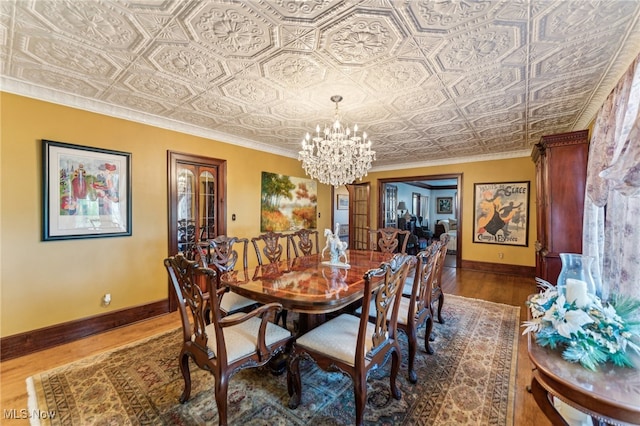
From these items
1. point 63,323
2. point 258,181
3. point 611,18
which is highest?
point 611,18

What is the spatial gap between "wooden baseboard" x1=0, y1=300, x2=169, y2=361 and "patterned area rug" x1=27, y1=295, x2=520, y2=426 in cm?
62

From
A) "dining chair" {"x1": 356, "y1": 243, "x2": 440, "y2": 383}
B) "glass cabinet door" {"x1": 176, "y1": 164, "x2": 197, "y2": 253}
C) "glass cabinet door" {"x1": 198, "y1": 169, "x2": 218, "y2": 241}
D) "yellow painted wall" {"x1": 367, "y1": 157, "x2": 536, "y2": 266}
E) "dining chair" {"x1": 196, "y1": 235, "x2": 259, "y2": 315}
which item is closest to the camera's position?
"dining chair" {"x1": 356, "y1": 243, "x2": 440, "y2": 383}

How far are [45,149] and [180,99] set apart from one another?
1350mm

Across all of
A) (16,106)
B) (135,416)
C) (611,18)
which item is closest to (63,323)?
(135,416)

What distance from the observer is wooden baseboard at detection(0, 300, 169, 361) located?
94.5 inches

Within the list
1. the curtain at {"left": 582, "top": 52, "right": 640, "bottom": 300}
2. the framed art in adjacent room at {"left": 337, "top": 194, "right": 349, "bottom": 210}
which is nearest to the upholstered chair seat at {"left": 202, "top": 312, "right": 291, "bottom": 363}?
the curtain at {"left": 582, "top": 52, "right": 640, "bottom": 300}

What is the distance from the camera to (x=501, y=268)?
536 cm

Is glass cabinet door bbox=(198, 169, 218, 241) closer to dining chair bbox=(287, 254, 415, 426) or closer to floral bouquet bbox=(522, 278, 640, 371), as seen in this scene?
dining chair bbox=(287, 254, 415, 426)

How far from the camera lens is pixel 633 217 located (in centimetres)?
185

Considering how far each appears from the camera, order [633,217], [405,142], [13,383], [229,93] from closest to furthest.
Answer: [633,217]
[13,383]
[229,93]
[405,142]

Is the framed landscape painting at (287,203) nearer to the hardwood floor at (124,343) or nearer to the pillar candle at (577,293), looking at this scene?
the hardwood floor at (124,343)

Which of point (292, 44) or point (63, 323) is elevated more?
point (292, 44)

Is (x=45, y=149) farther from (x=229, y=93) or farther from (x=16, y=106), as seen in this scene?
(x=229, y=93)

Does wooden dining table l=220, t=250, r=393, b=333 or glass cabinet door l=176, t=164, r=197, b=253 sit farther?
glass cabinet door l=176, t=164, r=197, b=253
